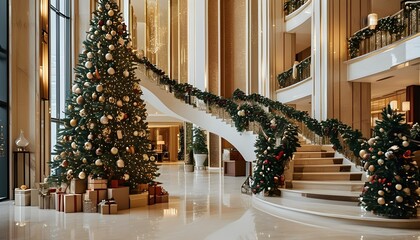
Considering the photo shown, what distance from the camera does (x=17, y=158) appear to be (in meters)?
10.2

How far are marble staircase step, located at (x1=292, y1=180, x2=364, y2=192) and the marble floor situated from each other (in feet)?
3.80

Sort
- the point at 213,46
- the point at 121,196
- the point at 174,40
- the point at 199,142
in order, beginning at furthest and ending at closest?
the point at 174,40, the point at 213,46, the point at 199,142, the point at 121,196

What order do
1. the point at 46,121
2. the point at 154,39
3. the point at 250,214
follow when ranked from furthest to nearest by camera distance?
the point at 154,39 → the point at 46,121 → the point at 250,214

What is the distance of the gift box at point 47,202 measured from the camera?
27.7 ft

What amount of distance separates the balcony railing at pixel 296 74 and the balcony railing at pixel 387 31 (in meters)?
2.23

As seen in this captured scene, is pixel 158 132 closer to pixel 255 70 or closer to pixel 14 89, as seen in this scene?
pixel 255 70

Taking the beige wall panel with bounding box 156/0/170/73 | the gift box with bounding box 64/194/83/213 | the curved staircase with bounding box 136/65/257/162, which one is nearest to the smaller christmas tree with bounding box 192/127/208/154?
the curved staircase with bounding box 136/65/257/162

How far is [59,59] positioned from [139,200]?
20.8 feet

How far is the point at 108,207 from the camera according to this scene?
310 inches

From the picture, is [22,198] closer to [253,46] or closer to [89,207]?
[89,207]

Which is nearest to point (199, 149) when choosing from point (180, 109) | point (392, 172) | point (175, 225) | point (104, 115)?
point (180, 109)

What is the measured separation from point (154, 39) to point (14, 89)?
17887mm

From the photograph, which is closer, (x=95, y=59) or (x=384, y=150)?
(x=384, y=150)

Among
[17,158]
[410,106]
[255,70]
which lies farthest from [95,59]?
[255,70]
